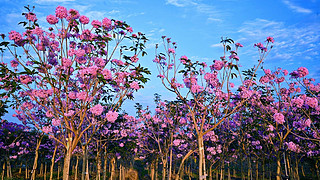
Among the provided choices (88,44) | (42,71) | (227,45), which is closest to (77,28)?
(88,44)

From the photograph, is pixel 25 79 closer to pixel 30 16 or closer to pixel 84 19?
pixel 30 16

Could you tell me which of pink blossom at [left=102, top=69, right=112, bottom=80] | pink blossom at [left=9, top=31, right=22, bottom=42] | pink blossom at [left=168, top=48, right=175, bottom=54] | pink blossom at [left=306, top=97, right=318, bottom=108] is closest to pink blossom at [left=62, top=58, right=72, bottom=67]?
pink blossom at [left=102, top=69, right=112, bottom=80]

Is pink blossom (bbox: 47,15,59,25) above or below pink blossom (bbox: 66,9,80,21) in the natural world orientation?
below

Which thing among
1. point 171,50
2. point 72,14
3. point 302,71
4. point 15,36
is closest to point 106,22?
point 72,14

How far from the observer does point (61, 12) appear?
23.8 ft

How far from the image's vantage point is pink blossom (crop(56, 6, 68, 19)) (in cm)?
723

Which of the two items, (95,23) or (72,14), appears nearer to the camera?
(72,14)

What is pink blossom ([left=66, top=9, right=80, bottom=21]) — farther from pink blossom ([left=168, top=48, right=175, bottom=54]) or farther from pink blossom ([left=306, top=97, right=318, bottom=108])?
pink blossom ([left=306, top=97, right=318, bottom=108])

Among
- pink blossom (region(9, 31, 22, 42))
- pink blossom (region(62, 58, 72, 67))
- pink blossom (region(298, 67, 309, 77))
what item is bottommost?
pink blossom (region(62, 58, 72, 67))

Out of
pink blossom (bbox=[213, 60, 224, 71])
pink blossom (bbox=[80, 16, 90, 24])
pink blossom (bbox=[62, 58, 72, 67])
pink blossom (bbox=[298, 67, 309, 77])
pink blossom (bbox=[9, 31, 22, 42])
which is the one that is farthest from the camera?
pink blossom (bbox=[298, 67, 309, 77])

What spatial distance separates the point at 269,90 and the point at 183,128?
5.67 m

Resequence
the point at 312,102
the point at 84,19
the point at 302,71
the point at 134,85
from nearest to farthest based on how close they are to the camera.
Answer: the point at 84,19 < the point at 134,85 < the point at 302,71 < the point at 312,102

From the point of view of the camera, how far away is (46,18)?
7336 mm

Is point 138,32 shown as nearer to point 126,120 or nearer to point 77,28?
point 77,28
